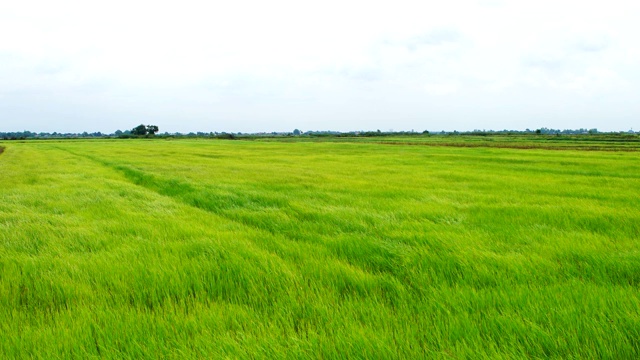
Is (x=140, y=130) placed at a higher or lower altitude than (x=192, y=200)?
higher

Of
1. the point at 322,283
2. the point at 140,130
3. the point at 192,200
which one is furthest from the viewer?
the point at 140,130

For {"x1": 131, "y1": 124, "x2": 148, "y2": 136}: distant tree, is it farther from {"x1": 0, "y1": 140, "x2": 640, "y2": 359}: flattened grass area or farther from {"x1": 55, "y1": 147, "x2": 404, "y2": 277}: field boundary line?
{"x1": 0, "y1": 140, "x2": 640, "y2": 359}: flattened grass area

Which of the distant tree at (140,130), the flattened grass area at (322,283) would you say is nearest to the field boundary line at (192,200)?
the flattened grass area at (322,283)

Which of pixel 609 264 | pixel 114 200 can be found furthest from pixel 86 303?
pixel 114 200

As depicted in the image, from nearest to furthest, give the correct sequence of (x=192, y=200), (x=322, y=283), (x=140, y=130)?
(x=322, y=283), (x=192, y=200), (x=140, y=130)

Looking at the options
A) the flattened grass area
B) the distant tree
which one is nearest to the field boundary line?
the flattened grass area

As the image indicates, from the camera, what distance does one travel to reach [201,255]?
14.4ft

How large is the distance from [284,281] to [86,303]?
5.68 feet

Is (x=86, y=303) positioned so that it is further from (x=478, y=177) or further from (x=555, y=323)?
(x=478, y=177)

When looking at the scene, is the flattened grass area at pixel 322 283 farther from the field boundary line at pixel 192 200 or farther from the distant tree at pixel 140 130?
the distant tree at pixel 140 130

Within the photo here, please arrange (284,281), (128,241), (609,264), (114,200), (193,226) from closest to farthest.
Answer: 1. (284,281)
2. (609,264)
3. (128,241)
4. (193,226)
5. (114,200)

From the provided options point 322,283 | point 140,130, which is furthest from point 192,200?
point 140,130

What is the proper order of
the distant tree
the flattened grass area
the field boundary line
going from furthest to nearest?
the distant tree → the field boundary line → the flattened grass area

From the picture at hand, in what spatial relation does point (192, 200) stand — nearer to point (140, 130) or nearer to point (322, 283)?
point (322, 283)
